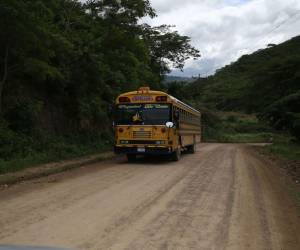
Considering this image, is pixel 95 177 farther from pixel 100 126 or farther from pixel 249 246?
pixel 100 126

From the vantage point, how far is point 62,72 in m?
25.0

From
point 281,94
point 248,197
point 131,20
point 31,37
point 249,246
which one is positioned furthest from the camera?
point 281,94

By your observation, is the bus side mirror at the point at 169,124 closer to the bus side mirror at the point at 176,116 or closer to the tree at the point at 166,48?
the bus side mirror at the point at 176,116

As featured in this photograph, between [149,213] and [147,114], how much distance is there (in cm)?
1273

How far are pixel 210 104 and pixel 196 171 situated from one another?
82.7 metres

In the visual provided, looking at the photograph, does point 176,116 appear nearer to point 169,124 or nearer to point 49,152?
point 169,124

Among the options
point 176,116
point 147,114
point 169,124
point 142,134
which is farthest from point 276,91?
point 142,134

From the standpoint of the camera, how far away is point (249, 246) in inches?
298

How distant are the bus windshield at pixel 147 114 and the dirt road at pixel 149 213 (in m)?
6.09

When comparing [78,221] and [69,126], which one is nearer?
[78,221]

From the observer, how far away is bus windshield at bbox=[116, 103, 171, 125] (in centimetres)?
2230

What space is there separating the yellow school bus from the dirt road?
5643 millimetres

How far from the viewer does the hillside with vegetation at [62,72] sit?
18.5 metres

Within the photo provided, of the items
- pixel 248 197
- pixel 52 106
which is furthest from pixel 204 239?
pixel 52 106
